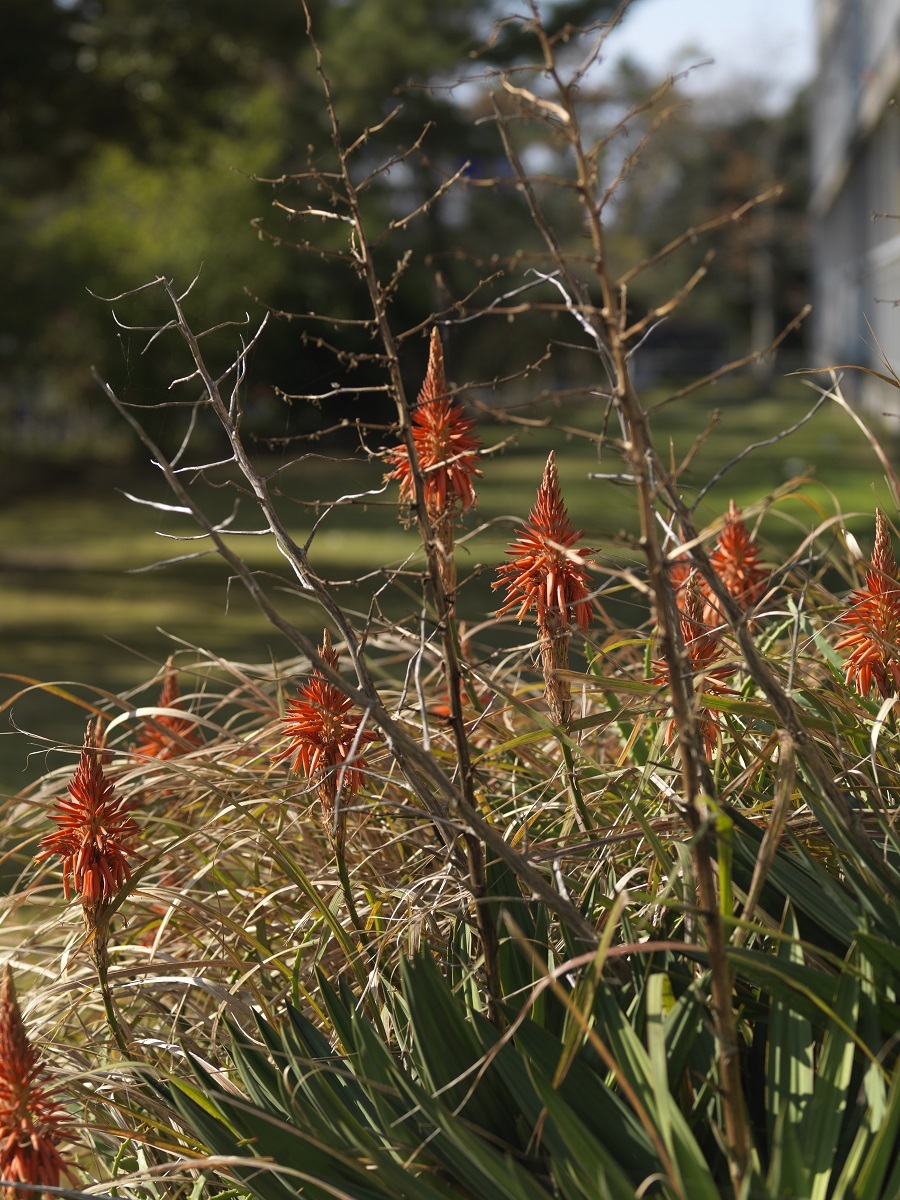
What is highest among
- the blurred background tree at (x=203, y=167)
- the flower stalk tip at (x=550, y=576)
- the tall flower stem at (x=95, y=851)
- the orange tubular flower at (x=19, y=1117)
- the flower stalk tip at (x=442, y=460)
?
the blurred background tree at (x=203, y=167)

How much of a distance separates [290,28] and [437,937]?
11848mm

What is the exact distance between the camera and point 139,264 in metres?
21.9

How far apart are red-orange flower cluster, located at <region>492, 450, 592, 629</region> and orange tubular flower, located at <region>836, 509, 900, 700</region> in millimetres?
372

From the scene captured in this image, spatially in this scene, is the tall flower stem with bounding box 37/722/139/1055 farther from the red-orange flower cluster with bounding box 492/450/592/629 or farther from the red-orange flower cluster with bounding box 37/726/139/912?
the red-orange flower cluster with bounding box 492/450/592/629

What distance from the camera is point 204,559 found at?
13953mm

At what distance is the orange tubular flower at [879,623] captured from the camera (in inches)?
77.4

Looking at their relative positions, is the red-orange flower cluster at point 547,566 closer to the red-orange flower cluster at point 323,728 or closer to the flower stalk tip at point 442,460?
the flower stalk tip at point 442,460

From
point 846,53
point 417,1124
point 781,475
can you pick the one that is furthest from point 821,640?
point 846,53

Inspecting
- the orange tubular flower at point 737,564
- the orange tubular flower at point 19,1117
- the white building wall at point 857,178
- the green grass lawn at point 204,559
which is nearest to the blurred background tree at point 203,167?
the orange tubular flower at point 737,564

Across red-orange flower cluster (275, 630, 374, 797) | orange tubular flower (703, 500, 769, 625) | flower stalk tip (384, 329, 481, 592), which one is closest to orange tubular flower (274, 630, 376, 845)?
red-orange flower cluster (275, 630, 374, 797)

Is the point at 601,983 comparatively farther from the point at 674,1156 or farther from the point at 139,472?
the point at 139,472

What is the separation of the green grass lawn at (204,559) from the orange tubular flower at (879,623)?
53cm

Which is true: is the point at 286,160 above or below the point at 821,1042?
above

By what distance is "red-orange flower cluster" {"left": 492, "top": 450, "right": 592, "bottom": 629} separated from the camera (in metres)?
1.93
